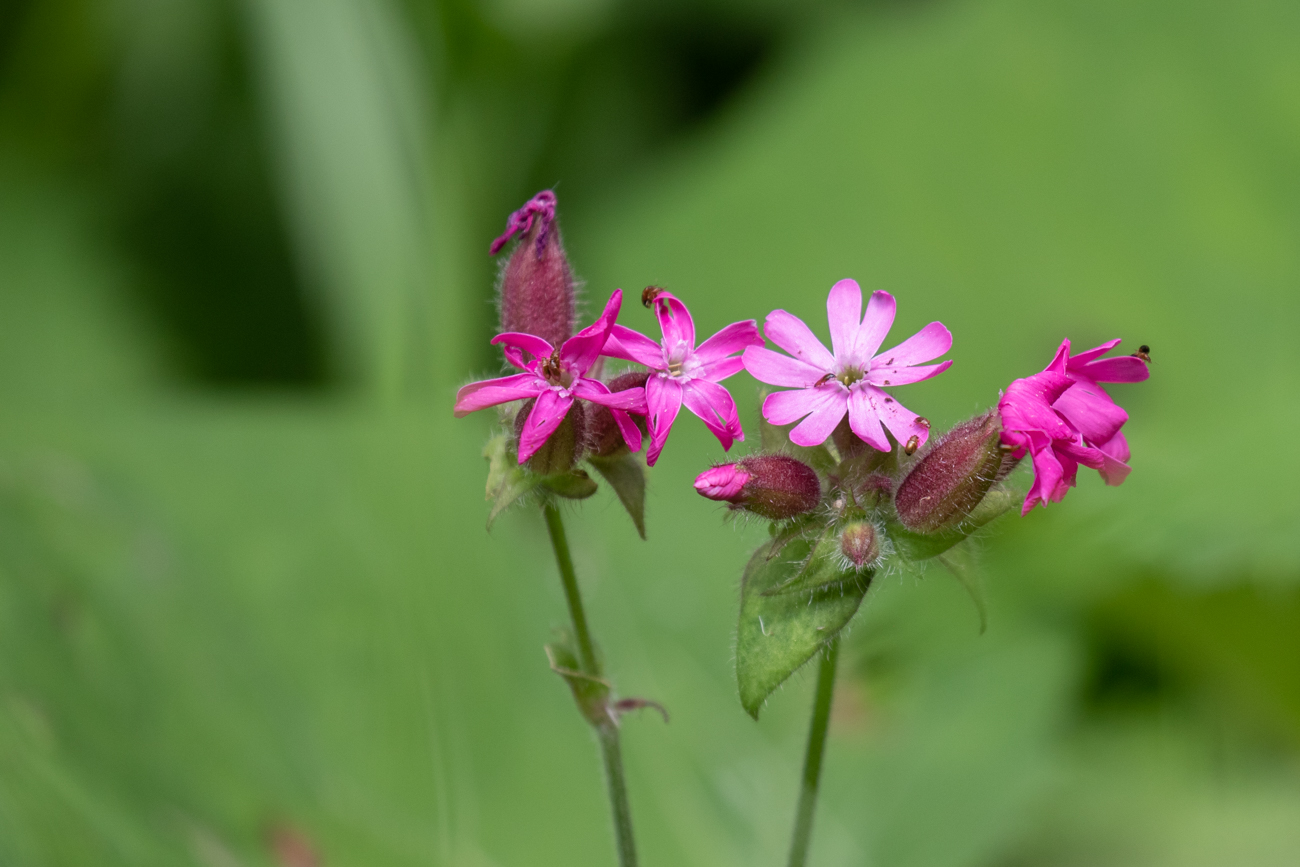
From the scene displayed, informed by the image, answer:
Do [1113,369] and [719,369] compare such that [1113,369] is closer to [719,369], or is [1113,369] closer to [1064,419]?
[1064,419]

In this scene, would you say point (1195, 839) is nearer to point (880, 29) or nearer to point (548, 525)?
point (548, 525)

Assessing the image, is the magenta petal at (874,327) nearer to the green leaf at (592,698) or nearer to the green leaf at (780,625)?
the green leaf at (780,625)

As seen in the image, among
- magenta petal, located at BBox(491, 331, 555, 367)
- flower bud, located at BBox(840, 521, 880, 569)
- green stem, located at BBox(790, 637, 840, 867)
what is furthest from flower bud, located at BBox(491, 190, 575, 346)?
green stem, located at BBox(790, 637, 840, 867)

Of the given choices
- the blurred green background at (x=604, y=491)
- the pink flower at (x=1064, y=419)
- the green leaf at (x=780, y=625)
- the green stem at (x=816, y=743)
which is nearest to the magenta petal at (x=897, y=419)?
the pink flower at (x=1064, y=419)

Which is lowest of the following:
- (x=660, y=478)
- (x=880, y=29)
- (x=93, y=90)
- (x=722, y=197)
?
(x=660, y=478)

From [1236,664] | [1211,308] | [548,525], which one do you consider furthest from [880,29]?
[548,525]

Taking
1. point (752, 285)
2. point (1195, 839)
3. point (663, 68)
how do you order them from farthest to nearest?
point (663, 68), point (752, 285), point (1195, 839)

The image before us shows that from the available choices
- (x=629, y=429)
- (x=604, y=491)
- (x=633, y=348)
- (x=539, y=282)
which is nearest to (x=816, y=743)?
(x=629, y=429)
